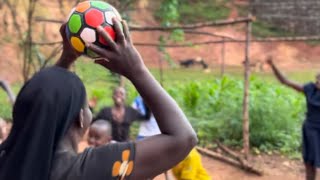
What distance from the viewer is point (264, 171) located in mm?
6848

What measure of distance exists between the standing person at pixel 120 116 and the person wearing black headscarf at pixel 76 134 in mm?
3615

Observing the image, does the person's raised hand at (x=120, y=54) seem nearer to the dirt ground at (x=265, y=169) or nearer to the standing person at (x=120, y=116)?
the standing person at (x=120, y=116)

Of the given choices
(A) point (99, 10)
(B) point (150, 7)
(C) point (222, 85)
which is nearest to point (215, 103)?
(C) point (222, 85)

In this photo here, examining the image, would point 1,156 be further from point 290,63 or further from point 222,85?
point 290,63

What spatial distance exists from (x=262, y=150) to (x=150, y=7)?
722 inches

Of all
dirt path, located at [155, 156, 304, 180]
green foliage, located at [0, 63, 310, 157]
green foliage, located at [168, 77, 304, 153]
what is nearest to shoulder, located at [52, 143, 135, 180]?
dirt path, located at [155, 156, 304, 180]

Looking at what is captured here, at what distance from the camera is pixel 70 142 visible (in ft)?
5.22

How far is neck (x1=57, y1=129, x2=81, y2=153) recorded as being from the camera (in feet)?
5.10

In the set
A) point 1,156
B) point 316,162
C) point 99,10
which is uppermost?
point 99,10

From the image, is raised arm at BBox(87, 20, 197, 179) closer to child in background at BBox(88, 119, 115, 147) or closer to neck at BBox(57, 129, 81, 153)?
neck at BBox(57, 129, 81, 153)

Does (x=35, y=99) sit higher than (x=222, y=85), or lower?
higher

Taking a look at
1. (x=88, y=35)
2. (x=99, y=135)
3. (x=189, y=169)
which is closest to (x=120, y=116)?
(x=189, y=169)

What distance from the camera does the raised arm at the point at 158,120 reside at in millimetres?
1561

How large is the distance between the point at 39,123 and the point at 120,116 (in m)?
3.85
